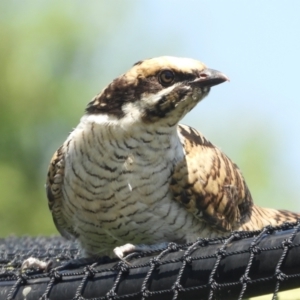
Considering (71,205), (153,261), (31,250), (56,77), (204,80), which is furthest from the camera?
(56,77)

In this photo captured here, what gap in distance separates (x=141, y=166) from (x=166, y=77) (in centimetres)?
40

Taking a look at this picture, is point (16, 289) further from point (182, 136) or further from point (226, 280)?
point (182, 136)

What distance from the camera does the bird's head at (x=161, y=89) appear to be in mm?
3607

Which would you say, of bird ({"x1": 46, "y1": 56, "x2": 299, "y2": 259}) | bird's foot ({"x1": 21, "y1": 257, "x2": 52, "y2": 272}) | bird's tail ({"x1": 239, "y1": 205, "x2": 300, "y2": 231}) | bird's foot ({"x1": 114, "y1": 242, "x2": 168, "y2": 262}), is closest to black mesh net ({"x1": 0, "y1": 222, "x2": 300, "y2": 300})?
bird's foot ({"x1": 114, "y1": 242, "x2": 168, "y2": 262})

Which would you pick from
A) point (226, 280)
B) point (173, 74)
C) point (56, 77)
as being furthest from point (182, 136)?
point (56, 77)

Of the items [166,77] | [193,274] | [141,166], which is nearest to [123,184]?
[141,166]

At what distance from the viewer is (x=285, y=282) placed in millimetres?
2492

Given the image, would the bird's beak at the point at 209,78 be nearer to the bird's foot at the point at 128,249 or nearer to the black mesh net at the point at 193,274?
the bird's foot at the point at 128,249

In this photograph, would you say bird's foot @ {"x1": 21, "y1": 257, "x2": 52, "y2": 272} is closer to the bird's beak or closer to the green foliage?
the bird's beak

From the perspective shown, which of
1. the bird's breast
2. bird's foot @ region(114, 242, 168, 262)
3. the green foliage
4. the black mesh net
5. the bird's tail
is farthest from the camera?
the green foliage

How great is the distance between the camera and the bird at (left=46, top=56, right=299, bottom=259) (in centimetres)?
364

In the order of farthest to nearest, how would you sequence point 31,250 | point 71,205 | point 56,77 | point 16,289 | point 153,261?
point 56,77
point 31,250
point 71,205
point 16,289
point 153,261

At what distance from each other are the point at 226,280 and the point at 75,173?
1332 mm

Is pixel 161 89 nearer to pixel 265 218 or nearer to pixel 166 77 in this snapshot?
pixel 166 77
